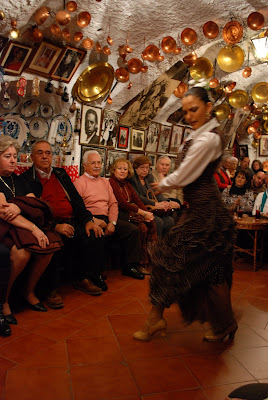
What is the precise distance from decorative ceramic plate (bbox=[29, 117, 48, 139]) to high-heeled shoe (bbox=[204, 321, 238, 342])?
3.36 metres

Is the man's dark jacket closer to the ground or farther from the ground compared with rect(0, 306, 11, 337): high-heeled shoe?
farther from the ground

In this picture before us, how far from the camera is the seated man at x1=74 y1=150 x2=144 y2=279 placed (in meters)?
4.24

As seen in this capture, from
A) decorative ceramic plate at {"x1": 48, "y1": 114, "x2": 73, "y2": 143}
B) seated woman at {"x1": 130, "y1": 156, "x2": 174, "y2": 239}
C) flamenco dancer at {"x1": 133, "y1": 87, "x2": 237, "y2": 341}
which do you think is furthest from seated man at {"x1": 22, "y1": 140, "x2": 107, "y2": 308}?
seated woman at {"x1": 130, "y1": 156, "x2": 174, "y2": 239}

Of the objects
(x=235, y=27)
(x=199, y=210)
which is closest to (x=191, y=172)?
(x=199, y=210)

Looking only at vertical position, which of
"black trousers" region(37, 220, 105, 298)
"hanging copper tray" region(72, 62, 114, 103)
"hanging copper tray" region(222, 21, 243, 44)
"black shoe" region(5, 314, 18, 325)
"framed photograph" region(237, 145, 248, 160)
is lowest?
"black shoe" region(5, 314, 18, 325)

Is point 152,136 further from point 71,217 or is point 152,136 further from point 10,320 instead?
point 10,320

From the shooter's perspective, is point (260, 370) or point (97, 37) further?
point (97, 37)

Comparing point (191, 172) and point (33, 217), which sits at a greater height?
point (191, 172)

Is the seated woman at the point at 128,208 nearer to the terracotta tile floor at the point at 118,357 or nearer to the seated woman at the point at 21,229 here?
the terracotta tile floor at the point at 118,357

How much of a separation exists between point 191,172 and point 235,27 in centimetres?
317

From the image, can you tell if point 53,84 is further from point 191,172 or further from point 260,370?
point 260,370

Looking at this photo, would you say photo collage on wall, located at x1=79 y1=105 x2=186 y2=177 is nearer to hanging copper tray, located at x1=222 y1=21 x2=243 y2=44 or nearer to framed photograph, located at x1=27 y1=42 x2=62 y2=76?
framed photograph, located at x1=27 y1=42 x2=62 y2=76

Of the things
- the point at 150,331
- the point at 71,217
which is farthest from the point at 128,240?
the point at 150,331

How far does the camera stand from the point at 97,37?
482 centimetres
